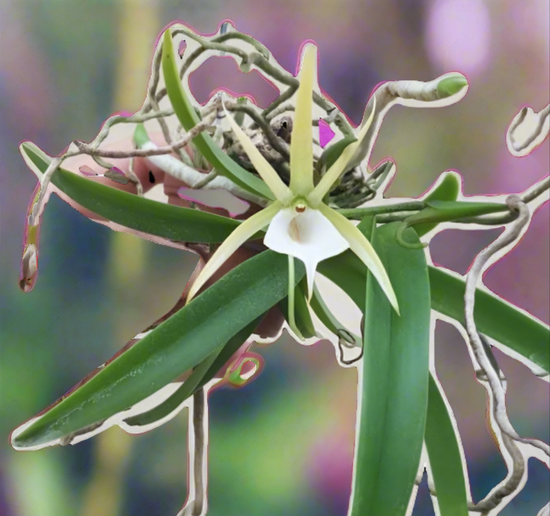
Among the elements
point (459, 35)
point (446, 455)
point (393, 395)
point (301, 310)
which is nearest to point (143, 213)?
point (301, 310)

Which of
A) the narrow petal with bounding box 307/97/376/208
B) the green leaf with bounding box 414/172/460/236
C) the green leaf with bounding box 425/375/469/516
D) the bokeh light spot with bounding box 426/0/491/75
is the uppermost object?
the bokeh light spot with bounding box 426/0/491/75

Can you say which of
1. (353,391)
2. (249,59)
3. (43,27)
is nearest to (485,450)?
(353,391)

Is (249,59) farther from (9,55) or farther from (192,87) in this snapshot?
(9,55)

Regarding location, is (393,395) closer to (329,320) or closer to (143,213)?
(329,320)

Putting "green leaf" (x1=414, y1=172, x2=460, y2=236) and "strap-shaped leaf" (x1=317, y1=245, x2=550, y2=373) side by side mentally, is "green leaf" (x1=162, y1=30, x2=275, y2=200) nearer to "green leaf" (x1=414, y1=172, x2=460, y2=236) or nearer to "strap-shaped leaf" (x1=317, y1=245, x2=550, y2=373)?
"strap-shaped leaf" (x1=317, y1=245, x2=550, y2=373)

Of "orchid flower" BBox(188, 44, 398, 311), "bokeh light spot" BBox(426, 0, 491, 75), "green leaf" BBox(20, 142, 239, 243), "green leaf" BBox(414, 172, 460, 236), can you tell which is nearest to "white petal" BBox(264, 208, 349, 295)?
"orchid flower" BBox(188, 44, 398, 311)

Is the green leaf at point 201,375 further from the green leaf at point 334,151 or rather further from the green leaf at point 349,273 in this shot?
the green leaf at point 334,151
